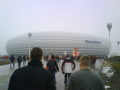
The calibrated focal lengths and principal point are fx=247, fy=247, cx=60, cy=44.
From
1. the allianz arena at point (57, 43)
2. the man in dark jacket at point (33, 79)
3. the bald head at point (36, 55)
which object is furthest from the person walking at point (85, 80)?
the allianz arena at point (57, 43)

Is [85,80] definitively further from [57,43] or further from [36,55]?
[57,43]

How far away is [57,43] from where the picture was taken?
107375 millimetres

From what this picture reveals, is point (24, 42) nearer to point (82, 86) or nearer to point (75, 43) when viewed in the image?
point (75, 43)

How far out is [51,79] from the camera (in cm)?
387

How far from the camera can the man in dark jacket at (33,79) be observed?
3.82 meters

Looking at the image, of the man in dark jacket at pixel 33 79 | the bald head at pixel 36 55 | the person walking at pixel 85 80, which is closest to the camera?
the man in dark jacket at pixel 33 79

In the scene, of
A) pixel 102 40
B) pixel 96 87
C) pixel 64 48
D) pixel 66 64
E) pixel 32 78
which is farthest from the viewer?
pixel 102 40

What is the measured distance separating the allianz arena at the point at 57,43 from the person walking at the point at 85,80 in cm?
10172

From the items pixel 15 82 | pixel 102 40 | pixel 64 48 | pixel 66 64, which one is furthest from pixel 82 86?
pixel 102 40

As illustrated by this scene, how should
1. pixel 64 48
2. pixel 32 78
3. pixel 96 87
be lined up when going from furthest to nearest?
pixel 64 48
pixel 96 87
pixel 32 78

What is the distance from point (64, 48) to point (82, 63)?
10251 centimetres

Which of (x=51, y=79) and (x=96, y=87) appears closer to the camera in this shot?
(x=51, y=79)

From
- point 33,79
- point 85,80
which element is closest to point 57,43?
point 85,80

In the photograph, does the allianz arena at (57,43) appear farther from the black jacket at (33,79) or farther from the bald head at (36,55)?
the black jacket at (33,79)
